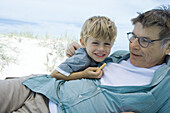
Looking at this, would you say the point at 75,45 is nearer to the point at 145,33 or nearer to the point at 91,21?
the point at 91,21

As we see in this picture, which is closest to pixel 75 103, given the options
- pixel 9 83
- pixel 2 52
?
pixel 9 83

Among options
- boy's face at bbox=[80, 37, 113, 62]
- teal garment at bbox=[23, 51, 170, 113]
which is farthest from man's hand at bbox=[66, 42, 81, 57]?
teal garment at bbox=[23, 51, 170, 113]

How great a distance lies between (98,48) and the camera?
2.14 m

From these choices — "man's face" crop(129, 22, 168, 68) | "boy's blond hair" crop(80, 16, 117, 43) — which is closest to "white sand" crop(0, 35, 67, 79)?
"boy's blond hair" crop(80, 16, 117, 43)

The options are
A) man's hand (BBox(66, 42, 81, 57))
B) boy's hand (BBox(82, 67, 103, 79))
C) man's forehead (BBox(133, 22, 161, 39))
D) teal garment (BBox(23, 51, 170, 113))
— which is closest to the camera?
teal garment (BBox(23, 51, 170, 113))

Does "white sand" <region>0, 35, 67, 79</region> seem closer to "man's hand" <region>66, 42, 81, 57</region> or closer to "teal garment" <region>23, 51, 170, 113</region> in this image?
"man's hand" <region>66, 42, 81, 57</region>

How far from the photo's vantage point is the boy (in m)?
2.11

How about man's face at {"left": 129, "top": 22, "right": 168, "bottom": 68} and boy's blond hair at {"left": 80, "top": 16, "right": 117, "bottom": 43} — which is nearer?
man's face at {"left": 129, "top": 22, "right": 168, "bottom": 68}

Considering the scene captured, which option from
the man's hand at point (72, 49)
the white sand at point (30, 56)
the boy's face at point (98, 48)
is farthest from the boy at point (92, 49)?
the white sand at point (30, 56)

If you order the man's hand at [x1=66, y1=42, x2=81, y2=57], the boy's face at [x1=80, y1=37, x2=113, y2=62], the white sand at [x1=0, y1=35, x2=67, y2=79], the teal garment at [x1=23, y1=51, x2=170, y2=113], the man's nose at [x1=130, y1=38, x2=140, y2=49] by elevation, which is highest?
the man's nose at [x1=130, y1=38, x2=140, y2=49]

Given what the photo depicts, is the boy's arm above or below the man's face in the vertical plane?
below

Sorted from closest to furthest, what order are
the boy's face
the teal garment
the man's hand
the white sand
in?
1. the teal garment
2. the boy's face
3. the man's hand
4. the white sand

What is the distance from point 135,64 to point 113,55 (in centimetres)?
37

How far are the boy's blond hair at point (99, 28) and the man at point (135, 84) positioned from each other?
0.74 feet
